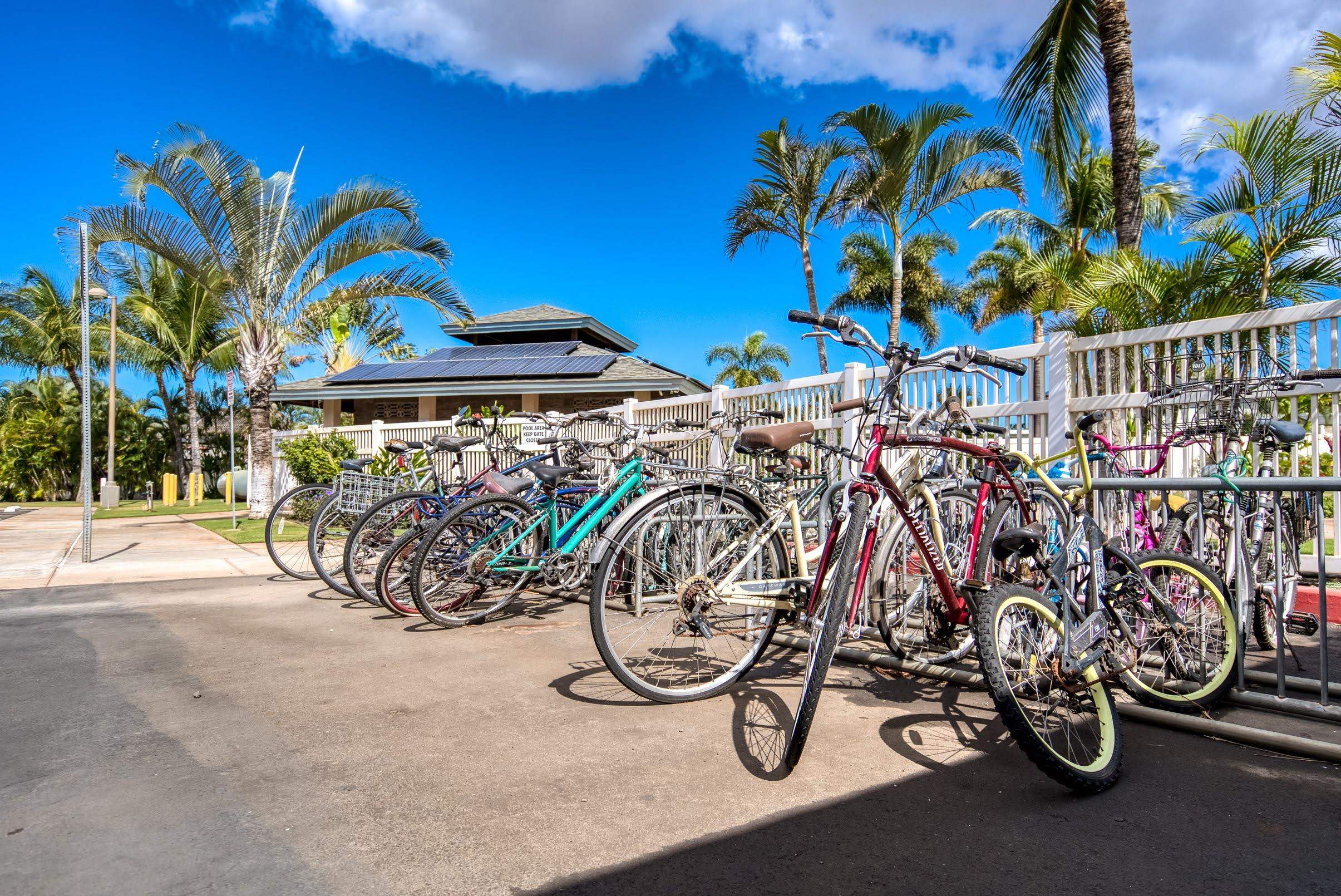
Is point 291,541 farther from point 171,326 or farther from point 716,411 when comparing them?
point 171,326

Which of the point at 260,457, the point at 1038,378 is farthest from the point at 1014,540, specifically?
the point at 260,457

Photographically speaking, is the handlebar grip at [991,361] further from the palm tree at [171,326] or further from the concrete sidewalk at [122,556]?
the palm tree at [171,326]

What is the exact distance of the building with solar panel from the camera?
18922mm

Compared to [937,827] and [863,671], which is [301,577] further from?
[937,827]

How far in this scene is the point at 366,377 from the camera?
21.2 m

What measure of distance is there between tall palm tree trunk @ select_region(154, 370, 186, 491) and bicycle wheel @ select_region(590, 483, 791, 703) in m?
32.5

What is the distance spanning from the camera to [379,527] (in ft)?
19.2

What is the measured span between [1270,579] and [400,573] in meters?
5.28

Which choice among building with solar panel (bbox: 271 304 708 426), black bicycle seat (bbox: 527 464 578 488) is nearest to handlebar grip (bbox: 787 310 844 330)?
black bicycle seat (bbox: 527 464 578 488)

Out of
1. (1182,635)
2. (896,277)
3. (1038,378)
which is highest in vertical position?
(896,277)

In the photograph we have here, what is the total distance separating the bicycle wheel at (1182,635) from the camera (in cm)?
312

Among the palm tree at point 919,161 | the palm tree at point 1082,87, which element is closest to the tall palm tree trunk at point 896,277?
the palm tree at point 919,161

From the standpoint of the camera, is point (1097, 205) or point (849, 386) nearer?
point (849, 386)

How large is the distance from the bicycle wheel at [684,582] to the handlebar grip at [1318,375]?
116 inches
